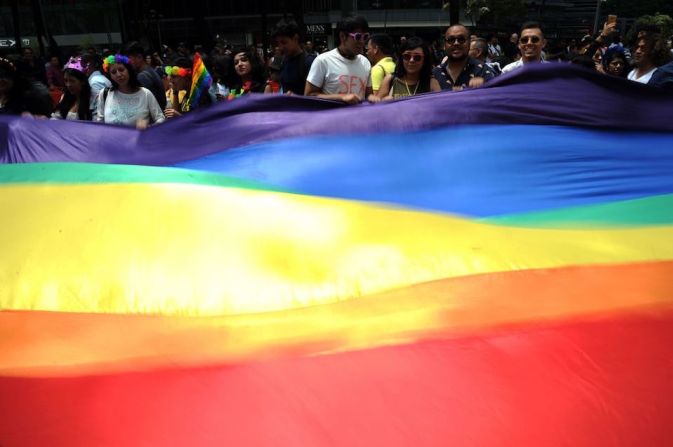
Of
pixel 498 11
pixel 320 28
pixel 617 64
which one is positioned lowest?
pixel 617 64

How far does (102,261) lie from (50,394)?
21.9 inches

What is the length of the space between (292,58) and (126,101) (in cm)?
119

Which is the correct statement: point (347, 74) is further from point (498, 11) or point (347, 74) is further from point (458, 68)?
point (498, 11)

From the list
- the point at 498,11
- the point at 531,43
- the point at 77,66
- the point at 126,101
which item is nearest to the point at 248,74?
the point at 126,101

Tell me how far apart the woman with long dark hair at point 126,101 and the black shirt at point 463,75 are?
1.93 metres

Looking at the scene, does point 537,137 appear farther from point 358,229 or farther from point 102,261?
point 102,261

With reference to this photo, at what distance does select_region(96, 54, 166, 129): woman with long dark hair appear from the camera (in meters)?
3.88

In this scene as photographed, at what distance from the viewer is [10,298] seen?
1855 mm

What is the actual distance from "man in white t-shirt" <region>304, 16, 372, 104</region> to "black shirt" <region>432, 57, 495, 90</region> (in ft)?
1.70

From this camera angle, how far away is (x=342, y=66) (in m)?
3.75

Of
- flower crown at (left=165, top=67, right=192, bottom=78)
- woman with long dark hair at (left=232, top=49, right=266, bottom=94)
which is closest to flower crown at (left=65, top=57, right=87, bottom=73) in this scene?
flower crown at (left=165, top=67, right=192, bottom=78)

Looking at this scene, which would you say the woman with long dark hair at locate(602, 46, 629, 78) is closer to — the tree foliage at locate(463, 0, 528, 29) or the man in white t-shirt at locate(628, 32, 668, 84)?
the man in white t-shirt at locate(628, 32, 668, 84)

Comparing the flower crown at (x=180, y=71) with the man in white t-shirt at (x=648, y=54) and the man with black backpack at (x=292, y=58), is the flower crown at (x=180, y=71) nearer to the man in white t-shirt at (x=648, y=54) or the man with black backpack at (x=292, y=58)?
the man with black backpack at (x=292, y=58)

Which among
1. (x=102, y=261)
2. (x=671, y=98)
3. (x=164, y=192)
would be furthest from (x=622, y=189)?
(x=102, y=261)
